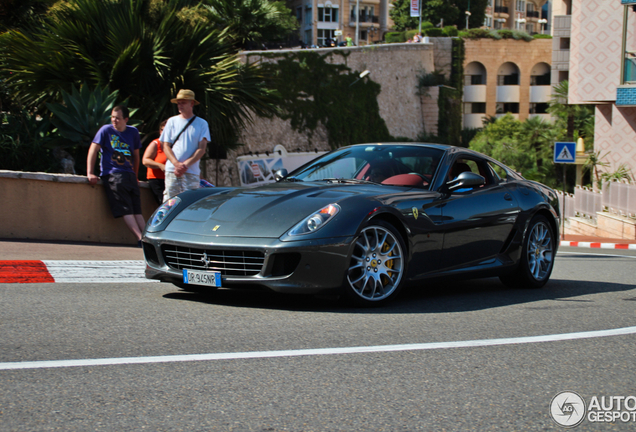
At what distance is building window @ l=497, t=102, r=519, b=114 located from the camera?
82.9 meters

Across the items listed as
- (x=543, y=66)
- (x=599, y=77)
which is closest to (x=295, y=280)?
(x=599, y=77)

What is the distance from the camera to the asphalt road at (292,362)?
319 centimetres

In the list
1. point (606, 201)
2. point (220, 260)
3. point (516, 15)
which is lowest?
point (606, 201)

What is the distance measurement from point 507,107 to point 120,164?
77999mm

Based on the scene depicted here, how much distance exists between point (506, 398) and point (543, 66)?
83188mm

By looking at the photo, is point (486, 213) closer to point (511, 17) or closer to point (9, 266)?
point (9, 266)

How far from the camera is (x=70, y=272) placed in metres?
7.22

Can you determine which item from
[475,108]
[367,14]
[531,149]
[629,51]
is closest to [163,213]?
[629,51]

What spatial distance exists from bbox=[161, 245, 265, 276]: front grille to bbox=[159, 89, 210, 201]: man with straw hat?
3.23m

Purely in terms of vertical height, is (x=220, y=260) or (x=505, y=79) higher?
(x=505, y=79)

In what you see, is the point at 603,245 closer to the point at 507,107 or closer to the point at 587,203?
the point at 587,203

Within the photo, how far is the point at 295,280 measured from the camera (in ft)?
18.1

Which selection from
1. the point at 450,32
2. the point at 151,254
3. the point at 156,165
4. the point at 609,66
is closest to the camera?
the point at 151,254

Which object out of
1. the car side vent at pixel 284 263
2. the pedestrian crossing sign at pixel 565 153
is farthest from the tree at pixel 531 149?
the car side vent at pixel 284 263
